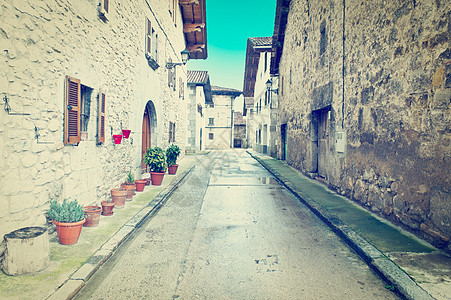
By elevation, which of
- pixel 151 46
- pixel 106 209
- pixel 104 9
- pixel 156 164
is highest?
pixel 151 46

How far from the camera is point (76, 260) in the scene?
3.54 metres

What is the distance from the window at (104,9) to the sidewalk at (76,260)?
3.84 metres

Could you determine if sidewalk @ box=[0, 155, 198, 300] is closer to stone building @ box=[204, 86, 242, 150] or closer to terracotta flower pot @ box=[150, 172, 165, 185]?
terracotta flower pot @ box=[150, 172, 165, 185]

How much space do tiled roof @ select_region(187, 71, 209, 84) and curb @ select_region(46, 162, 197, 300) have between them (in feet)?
65.1

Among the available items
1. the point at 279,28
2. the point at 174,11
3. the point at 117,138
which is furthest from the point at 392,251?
the point at 279,28

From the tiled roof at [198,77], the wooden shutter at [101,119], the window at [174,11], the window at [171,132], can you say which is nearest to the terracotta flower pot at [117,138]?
the wooden shutter at [101,119]

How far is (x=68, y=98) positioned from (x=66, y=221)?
1.92m

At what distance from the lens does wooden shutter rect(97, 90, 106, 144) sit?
6.12 metres

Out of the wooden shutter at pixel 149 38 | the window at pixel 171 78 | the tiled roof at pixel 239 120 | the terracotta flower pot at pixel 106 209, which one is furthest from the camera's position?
the tiled roof at pixel 239 120

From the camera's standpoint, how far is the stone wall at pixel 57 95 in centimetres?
352

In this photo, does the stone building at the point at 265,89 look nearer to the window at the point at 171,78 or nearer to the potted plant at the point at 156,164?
the window at the point at 171,78

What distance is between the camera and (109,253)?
384cm

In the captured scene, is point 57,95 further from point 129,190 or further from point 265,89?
point 265,89

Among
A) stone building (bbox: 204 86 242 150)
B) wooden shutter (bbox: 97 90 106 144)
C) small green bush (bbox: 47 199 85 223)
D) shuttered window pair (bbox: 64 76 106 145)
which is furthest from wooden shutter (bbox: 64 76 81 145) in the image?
stone building (bbox: 204 86 242 150)
